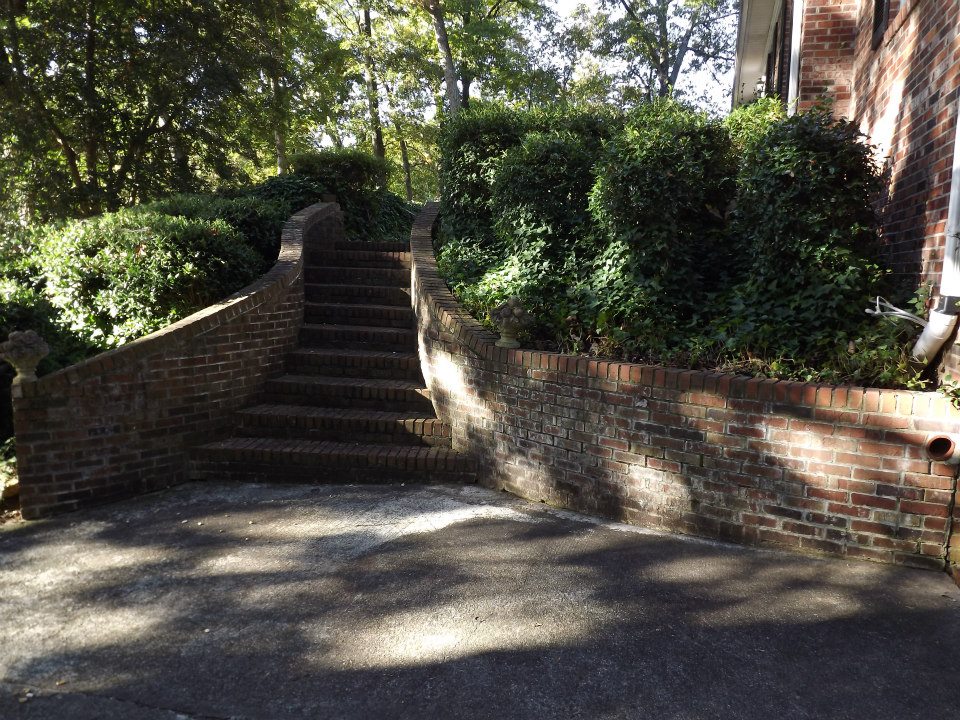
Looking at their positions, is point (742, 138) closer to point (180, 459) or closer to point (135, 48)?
point (180, 459)

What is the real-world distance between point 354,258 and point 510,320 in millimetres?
4229

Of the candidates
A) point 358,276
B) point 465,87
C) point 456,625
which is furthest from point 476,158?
point 465,87

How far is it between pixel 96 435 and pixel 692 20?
1289 inches

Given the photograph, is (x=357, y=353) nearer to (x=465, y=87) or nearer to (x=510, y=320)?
(x=510, y=320)

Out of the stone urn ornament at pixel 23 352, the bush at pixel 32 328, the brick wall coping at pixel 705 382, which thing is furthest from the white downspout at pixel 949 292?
the bush at pixel 32 328

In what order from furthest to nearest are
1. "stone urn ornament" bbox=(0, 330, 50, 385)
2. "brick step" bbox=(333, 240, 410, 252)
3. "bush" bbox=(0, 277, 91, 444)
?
1. "brick step" bbox=(333, 240, 410, 252)
2. "bush" bbox=(0, 277, 91, 444)
3. "stone urn ornament" bbox=(0, 330, 50, 385)

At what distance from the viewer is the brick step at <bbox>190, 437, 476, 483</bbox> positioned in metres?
5.70

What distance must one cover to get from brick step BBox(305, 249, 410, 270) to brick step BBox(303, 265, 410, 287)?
268 mm

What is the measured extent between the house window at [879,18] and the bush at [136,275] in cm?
660

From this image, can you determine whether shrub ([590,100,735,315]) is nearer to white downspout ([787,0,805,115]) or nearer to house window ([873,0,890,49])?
house window ([873,0,890,49])

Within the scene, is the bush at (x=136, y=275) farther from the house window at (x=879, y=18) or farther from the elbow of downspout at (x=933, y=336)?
the house window at (x=879, y=18)

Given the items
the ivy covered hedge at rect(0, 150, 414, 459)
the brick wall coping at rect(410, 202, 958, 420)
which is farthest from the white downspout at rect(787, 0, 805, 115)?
the ivy covered hedge at rect(0, 150, 414, 459)

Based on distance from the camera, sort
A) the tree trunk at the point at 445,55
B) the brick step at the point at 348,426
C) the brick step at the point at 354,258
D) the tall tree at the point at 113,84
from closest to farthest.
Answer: the brick step at the point at 348,426, the brick step at the point at 354,258, the tall tree at the point at 113,84, the tree trunk at the point at 445,55

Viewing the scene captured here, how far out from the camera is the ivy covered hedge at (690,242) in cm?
457
